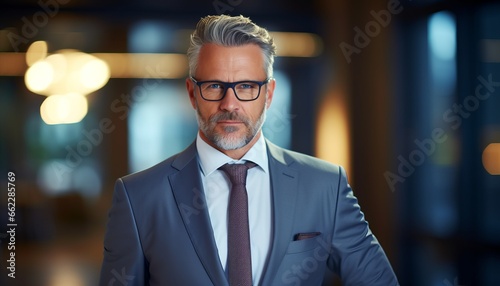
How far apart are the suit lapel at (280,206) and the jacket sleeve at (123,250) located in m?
0.37

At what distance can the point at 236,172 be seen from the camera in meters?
1.82

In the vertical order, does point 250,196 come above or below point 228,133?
below

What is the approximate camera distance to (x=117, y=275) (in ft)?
5.74

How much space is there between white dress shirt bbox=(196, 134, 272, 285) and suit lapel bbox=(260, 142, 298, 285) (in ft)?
0.13

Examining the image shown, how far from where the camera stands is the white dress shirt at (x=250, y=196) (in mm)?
1772

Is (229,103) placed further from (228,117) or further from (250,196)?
(250,196)

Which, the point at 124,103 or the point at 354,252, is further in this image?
the point at 124,103

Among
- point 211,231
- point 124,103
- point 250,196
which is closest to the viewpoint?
point 211,231

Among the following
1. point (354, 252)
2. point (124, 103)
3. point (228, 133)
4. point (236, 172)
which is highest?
point (124, 103)

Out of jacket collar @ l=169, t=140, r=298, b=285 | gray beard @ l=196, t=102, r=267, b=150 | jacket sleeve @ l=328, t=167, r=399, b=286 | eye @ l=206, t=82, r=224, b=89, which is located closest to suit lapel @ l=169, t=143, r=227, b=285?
jacket collar @ l=169, t=140, r=298, b=285

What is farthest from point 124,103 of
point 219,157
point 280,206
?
point 280,206

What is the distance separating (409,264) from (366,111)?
1545 millimetres

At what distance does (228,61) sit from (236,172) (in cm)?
34

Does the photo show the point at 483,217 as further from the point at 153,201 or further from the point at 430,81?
the point at 153,201
